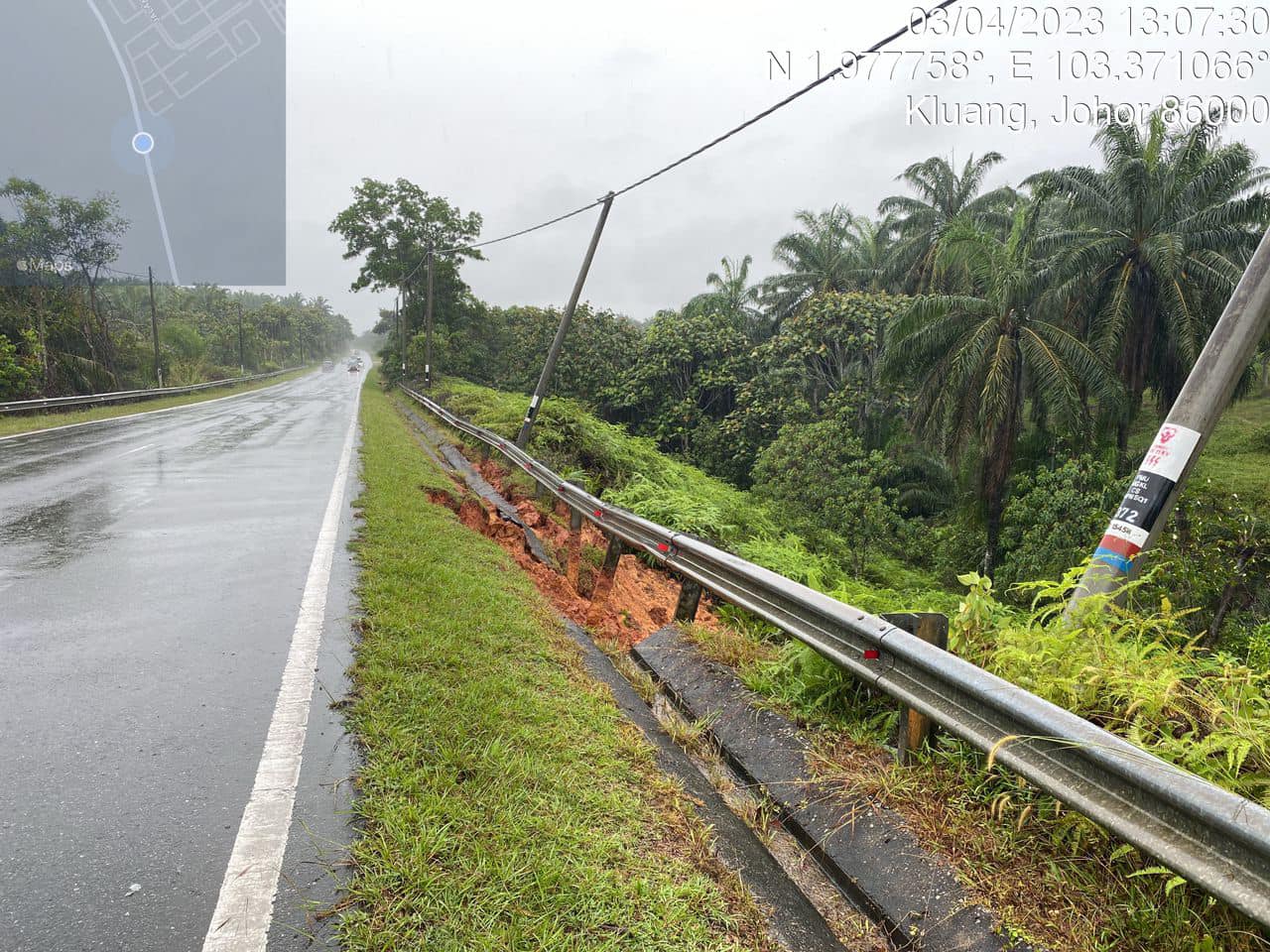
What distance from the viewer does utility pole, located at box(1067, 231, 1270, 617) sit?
4355mm

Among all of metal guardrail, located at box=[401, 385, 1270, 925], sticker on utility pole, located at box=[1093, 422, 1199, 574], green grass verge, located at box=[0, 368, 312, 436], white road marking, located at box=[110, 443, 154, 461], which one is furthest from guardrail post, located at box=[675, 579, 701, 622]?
green grass verge, located at box=[0, 368, 312, 436]

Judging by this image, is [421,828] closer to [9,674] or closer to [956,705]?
[956,705]

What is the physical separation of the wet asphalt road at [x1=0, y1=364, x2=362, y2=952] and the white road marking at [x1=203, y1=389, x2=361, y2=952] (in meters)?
0.04

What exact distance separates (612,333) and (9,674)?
3384 centimetres

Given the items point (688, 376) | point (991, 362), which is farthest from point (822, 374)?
point (991, 362)

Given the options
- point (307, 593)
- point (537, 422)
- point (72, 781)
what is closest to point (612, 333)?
point (537, 422)

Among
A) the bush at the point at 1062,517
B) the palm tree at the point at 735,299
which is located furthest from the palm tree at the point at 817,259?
the bush at the point at 1062,517

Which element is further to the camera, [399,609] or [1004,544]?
[1004,544]

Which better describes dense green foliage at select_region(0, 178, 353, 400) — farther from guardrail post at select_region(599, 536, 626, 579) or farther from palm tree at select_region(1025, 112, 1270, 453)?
palm tree at select_region(1025, 112, 1270, 453)

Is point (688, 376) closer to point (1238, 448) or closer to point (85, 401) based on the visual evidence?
point (85, 401)

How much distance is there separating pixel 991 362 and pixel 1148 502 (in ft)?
61.2

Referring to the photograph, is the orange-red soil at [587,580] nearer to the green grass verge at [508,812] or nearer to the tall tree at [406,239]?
the green grass verge at [508,812]

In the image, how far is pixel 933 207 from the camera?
38.9m

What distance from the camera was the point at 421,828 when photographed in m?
2.60
